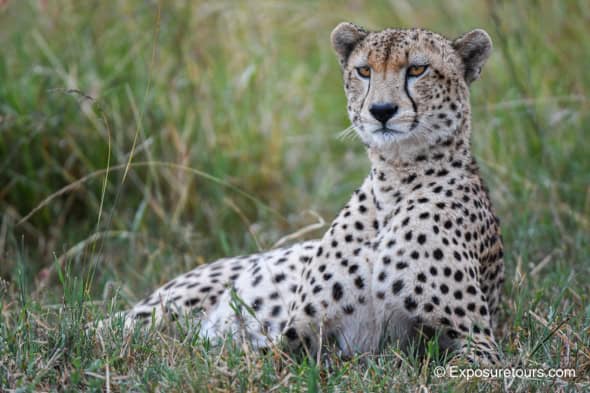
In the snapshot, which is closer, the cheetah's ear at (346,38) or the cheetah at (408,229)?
the cheetah at (408,229)

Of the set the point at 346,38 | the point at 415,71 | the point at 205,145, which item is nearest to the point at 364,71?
the point at 415,71

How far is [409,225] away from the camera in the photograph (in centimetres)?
364

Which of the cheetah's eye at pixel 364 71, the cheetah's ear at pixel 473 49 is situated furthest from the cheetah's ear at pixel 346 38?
the cheetah's ear at pixel 473 49

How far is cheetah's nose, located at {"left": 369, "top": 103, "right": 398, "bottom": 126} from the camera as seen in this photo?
358 centimetres

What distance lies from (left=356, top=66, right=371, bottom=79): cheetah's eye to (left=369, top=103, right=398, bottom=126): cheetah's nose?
237 mm

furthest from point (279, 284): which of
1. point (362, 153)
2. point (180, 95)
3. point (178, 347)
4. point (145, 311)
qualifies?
point (362, 153)

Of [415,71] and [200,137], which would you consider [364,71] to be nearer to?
[415,71]

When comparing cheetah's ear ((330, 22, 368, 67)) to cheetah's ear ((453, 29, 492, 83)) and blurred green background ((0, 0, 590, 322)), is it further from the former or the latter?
blurred green background ((0, 0, 590, 322))

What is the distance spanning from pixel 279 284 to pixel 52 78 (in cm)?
216

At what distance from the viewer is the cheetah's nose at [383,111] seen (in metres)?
3.58

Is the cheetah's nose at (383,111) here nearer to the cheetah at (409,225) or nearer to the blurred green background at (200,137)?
the cheetah at (409,225)

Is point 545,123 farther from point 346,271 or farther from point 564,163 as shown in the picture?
point 346,271

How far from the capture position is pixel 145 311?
4.30m

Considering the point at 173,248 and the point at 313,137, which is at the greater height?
the point at 313,137
